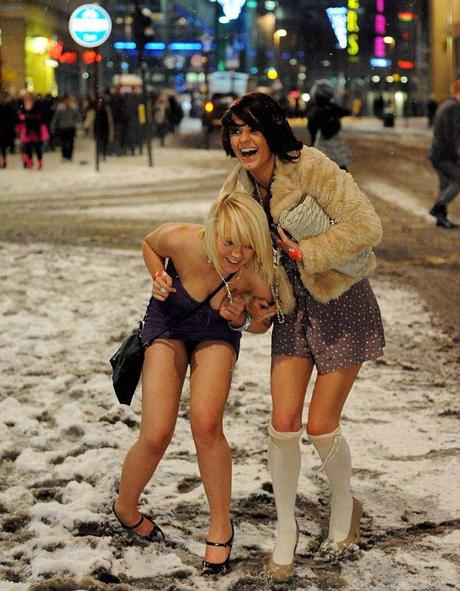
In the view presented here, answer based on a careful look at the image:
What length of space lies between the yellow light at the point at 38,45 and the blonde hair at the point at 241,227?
5086cm

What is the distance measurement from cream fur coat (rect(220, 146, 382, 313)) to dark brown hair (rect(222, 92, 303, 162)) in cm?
5

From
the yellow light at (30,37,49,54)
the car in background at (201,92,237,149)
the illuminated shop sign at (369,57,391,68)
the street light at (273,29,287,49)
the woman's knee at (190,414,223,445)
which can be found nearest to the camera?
the woman's knee at (190,414,223,445)

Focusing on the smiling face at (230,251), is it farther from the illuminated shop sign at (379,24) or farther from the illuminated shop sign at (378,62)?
the illuminated shop sign at (378,62)

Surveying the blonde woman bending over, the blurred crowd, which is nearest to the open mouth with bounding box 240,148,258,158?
the blonde woman bending over

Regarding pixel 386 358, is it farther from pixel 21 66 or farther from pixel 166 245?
pixel 21 66

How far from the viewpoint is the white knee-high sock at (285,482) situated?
4.37 m

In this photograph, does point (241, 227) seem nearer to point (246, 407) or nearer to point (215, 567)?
point (215, 567)

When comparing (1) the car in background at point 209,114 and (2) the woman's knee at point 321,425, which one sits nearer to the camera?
(2) the woman's knee at point 321,425

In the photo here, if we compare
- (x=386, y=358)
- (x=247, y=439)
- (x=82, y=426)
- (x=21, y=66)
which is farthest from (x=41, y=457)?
(x=21, y=66)

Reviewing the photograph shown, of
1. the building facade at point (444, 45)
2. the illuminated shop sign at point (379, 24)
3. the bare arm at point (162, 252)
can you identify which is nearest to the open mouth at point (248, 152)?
the bare arm at point (162, 252)

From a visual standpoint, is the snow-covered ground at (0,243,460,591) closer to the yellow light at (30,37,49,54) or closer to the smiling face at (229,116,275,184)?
the smiling face at (229,116,275,184)

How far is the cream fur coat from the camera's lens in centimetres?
417

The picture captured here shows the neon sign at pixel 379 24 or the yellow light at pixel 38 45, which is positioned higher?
the neon sign at pixel 379 24

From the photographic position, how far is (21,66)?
5141 cm
